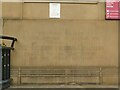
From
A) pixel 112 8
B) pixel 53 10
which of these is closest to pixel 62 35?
pixel 53 10

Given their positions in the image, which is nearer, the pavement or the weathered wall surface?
the pavement

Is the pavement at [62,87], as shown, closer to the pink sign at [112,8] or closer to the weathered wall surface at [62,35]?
the weathered wall surface at [62,35]

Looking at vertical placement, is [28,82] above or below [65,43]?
A: below

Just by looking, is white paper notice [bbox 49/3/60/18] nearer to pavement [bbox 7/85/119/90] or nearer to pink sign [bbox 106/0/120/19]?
pink sign [bbox 106/0/120/19]

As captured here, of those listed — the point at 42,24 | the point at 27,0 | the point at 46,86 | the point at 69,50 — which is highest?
the point at 27,0

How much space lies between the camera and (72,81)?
13109mm

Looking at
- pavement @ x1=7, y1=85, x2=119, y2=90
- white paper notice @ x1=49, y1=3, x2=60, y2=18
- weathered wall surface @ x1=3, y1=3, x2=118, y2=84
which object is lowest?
pavement @ x1=7, y1=85, x2=119, y2=90

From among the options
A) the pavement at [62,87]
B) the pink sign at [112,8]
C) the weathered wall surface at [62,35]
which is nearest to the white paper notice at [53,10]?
the weathered wall surface at [62,35]

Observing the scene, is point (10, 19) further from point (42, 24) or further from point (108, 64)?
point (108, 64)

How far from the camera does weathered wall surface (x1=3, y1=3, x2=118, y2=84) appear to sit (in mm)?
13195

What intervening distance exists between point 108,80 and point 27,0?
4133 millimetres

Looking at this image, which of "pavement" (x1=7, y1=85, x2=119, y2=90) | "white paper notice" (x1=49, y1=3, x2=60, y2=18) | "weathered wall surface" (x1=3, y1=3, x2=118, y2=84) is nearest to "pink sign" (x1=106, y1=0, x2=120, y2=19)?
"weathered wall surface" (x1=3, y1=3, x2=118, y2=84)

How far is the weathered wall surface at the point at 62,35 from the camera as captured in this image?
13.2 m

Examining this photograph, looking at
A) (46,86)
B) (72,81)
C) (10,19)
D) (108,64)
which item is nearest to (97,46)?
(108,64)
